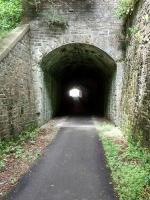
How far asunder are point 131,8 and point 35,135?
627cm

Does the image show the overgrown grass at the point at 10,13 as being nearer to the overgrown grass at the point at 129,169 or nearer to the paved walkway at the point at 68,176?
the paved walkway at the point at 68,176

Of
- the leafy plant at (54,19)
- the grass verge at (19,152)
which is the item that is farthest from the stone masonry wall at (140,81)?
the leafy plant at (54,19)

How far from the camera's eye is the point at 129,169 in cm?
752

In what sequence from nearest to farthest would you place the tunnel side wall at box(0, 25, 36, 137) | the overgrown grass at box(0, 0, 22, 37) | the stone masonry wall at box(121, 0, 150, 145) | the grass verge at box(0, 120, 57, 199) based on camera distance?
the grass verge at box(0, 120, 57, 199) → the stone masonry wall at box(121, 0, 150, 145) → the tunnel side wall at box(0, 25, 36, 137) → the overgrown grass at box(0, 0, 22, 37)

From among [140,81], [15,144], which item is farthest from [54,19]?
[15,144]

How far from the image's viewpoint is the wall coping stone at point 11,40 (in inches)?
423

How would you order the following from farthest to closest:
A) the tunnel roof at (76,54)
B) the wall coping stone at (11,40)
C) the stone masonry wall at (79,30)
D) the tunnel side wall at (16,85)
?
the tunnel roof at (76,54)
the stone masonry wall at (79,30)
the wall coping stone at (11,40)
the tunnel side wall at (16,85)

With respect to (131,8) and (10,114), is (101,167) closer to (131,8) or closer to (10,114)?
(10,114)

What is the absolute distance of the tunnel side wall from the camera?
→ 10.5 meters

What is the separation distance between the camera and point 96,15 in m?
15.0

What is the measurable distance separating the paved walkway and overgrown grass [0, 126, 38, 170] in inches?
31.9

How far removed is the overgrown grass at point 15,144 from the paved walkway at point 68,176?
2.66ft

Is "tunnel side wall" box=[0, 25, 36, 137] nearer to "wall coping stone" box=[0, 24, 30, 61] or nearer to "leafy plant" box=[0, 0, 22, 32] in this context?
"wall coping stone" box=[0, 24, 30, 61]

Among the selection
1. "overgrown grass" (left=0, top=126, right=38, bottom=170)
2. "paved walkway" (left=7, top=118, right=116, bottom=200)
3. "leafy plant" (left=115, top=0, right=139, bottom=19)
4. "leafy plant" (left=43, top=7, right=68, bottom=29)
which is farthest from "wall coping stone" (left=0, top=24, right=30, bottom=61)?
"leafy plant" (left=115, top=0, right=139, bottom=19)
